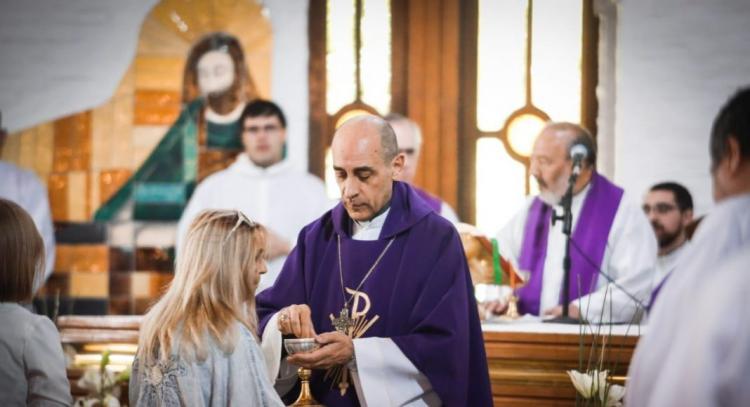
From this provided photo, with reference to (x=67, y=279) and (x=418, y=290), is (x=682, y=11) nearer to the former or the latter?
(x=418, y=290)

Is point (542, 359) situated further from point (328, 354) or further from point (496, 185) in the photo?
point (496, 185)

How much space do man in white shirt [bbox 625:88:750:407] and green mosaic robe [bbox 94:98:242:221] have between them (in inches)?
220

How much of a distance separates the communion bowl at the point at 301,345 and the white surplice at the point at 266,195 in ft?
12.6

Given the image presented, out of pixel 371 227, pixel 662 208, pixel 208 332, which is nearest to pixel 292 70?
pixel 662 208

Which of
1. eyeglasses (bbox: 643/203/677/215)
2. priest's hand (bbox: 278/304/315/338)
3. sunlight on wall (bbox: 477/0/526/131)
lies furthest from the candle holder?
priest's hand (bbox: 278/304/315/338)

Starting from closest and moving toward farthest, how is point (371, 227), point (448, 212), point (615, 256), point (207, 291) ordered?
1. point (207, 291)
2. point (371, 227)
3. point (615, 256)
4. point (448, 212)

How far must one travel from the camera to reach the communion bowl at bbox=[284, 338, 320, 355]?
3.38 meters

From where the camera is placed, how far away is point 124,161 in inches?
295

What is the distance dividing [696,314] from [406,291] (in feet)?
6.30

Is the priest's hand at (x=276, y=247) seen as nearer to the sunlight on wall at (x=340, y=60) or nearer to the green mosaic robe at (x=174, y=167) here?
the green mosaic robe at (x=174, y=167)

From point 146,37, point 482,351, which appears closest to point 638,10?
point 146,37

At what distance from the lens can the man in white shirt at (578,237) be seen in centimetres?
620

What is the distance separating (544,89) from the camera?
7.12m

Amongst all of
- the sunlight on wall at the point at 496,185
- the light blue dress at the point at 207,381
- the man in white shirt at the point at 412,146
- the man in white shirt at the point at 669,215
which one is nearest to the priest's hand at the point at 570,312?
the man in white shirt at the point at 669,215
